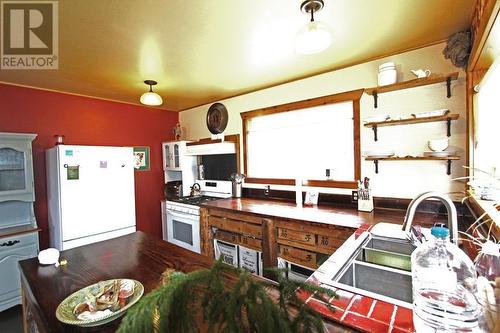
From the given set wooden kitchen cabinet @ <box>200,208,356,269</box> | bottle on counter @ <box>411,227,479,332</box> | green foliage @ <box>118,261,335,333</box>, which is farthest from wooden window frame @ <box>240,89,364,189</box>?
green foliage @ <box>118,261,335,333</box>

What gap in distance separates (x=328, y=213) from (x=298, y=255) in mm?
465

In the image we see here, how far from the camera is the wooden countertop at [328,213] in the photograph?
176cm

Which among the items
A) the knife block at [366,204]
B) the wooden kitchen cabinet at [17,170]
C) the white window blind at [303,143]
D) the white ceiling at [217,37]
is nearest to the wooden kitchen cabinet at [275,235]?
the knife block at [366,204]

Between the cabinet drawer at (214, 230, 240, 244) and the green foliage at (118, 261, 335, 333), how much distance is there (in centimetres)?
212

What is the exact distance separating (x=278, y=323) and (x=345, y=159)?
2.29 m

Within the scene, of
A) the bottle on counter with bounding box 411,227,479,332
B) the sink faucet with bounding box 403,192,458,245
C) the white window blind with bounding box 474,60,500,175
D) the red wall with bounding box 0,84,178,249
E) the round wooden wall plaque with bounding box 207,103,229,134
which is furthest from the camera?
the round wooden wall plaque with bounding box 207,103,229,134

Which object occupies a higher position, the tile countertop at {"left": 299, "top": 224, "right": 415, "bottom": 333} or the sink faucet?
the sink faucet

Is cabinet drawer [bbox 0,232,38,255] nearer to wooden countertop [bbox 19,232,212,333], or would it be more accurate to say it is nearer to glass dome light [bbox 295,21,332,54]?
wooden countertop [bbox 19,232,212,333]

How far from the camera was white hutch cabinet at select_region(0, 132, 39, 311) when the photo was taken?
7.41 feet

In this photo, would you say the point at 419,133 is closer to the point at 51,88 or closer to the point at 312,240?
the point at 312,240

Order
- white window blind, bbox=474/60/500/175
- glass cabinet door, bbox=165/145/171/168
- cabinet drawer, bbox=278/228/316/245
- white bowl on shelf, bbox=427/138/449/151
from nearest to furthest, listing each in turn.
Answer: white window blind, bbox=474/60/500/175 < white bowl on shelf, bbox=427/138/449/151 < cabinet drawer, bbox=278/228/316/245 < glass cabinet door, bbox=165/145/171/168

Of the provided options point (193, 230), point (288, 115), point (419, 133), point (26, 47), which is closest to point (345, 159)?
point (419, 133)

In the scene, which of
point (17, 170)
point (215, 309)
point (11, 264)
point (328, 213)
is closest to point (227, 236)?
point (328, 213)

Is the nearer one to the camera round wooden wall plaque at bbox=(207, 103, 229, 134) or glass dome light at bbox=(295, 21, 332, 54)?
glass dome light at bbox=(295, 21, 332, 54)
